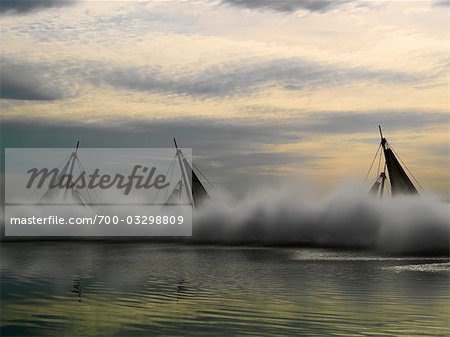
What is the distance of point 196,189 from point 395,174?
105 ft

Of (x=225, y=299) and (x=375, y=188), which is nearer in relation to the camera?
(x=225, y=299)

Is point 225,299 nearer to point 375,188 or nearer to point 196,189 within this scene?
point 375,188

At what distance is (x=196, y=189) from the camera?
105625 millimetres

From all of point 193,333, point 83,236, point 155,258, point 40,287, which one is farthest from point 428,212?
point 193,333

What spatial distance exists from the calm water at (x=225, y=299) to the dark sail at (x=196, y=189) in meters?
62.5

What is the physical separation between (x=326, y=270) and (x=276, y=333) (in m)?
18.2

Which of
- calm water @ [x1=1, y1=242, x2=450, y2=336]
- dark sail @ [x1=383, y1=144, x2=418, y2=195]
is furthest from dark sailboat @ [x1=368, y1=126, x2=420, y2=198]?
calm water @ [x1=1, y1=242, x2=450, y2=336]

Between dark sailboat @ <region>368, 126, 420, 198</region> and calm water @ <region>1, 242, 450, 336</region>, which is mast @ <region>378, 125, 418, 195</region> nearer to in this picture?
dark sailboat @ <region>368, 126, 420, 198</region>

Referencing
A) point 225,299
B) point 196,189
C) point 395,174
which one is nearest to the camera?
point 225,299

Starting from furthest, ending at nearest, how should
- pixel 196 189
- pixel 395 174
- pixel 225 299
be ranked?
pixel 196 189
pixel 395 174
pixel 225 299

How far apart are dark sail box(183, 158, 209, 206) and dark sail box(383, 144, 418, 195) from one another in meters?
28.7

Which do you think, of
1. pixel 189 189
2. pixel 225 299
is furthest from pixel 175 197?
pixel 225 299

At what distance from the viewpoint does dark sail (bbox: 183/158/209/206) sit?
10356 centimetres

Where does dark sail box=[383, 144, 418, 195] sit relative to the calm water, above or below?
above
